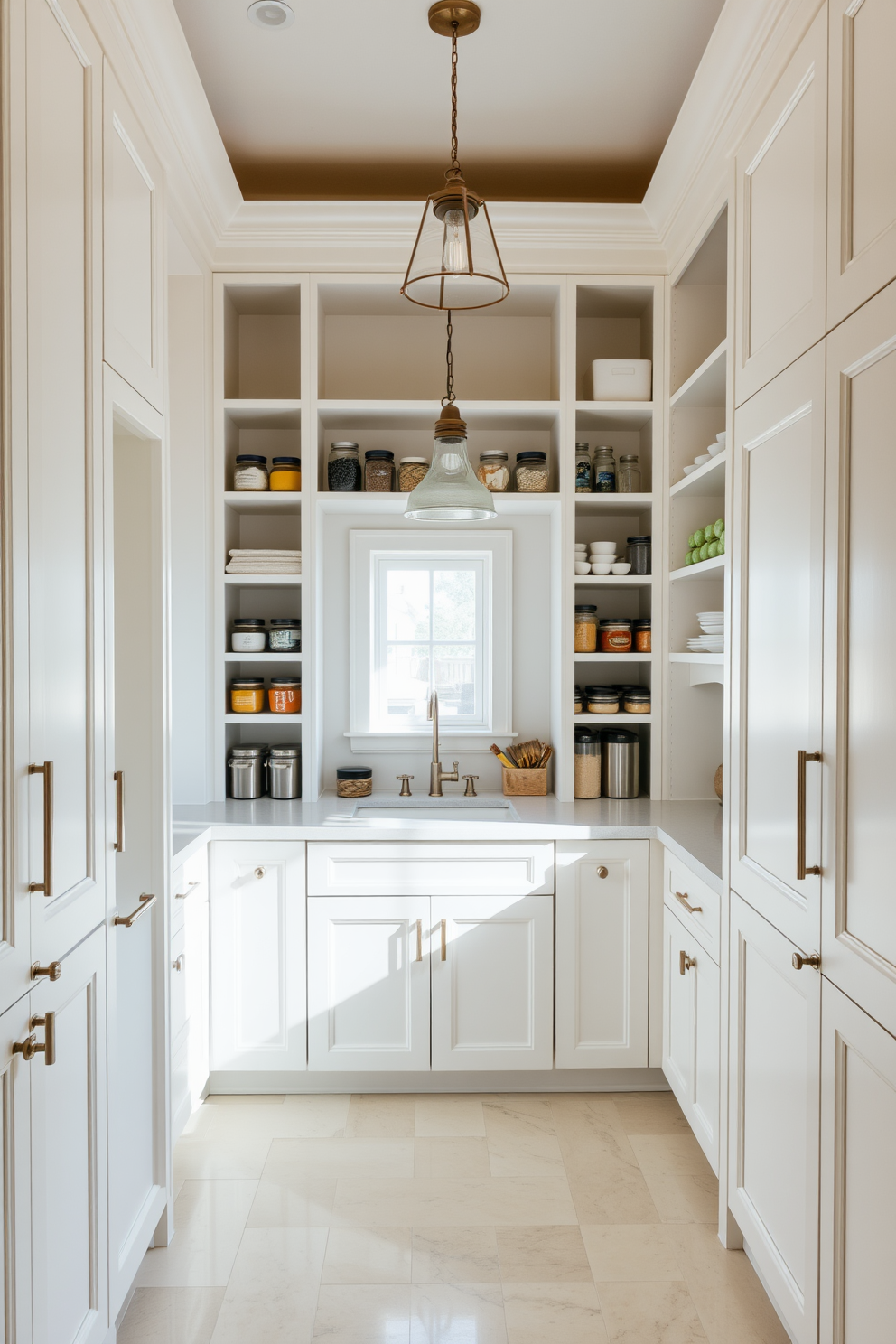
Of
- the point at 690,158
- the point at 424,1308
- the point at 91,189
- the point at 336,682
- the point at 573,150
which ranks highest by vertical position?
the point at 573,150

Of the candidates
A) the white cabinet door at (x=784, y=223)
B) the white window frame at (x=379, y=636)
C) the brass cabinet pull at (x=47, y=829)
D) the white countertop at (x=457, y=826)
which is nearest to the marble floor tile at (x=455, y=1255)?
the white countertop at (x=457, y=826)

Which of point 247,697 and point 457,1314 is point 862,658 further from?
point 247,697

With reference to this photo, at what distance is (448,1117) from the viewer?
9.43ft

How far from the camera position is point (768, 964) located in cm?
193

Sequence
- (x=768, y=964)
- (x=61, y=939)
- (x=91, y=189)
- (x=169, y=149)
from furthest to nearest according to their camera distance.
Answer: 1. (x=169, y=149)
2. (x=768, y=964)
3. (x=91, y=189)
4. (x=61, y=939)

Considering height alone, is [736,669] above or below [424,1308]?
above

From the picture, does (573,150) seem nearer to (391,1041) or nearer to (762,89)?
(762,89)

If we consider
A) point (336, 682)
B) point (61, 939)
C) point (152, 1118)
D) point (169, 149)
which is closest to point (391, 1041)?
point (152, 1118)

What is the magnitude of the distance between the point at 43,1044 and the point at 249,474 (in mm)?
2215

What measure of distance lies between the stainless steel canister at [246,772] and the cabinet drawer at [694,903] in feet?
4.67

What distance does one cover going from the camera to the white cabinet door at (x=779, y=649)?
5.47 feet

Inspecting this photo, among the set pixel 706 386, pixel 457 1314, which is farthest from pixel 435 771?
pixel 457 1314

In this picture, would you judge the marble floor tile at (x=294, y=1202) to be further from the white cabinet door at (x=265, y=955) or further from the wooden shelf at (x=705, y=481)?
the wooden shelf at (x=705, y=481)

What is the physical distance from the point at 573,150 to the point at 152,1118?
3.02 meters
